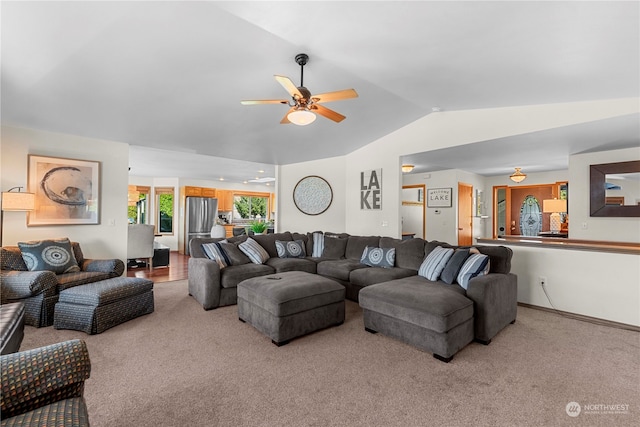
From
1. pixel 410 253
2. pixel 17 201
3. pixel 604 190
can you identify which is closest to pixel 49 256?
pixel 17 201

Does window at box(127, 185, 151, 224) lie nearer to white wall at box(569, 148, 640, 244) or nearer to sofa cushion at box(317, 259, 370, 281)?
sofa cushion at box(317, 259, 370, 281)

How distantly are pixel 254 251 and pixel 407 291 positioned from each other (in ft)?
8.32

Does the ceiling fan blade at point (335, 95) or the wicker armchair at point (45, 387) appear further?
the ceiling fan blade at point (335, 95)

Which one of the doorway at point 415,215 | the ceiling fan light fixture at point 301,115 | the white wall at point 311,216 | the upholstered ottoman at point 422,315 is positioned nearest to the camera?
the upholstered ottoman at point 422,315

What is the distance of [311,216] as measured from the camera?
621 cm

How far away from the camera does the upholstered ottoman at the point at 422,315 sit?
2385 mm

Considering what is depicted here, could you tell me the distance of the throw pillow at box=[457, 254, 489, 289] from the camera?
9.69ft

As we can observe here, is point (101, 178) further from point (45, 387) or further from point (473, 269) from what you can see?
point (473, 269)

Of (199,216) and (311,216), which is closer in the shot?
(311,216)

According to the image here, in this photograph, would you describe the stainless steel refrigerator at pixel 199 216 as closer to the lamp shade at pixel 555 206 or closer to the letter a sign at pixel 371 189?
the letter a sign at pixel 371 189

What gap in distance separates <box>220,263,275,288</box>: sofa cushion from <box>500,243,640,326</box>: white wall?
3318 mm

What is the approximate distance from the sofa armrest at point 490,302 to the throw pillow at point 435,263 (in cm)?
43

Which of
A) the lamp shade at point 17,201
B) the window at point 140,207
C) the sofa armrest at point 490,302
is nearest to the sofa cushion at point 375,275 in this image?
the sofa armrest at point 490,302

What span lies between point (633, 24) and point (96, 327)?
4667 millimetres
